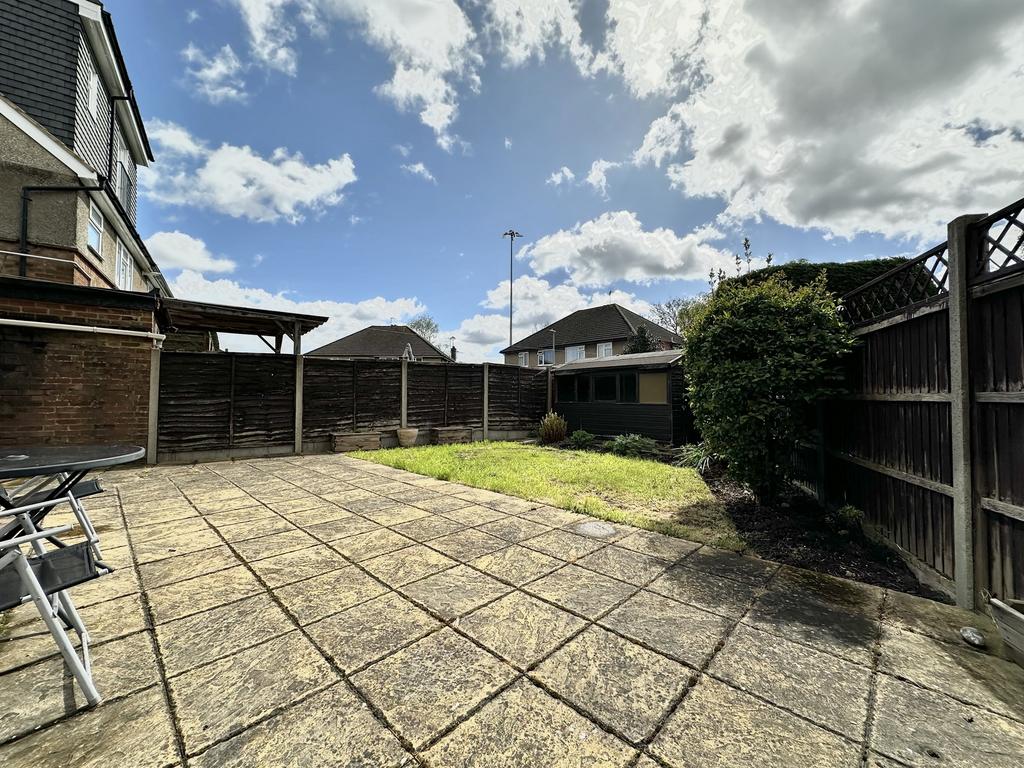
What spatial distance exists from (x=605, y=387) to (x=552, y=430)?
207 centimetres

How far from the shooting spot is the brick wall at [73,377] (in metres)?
5.90

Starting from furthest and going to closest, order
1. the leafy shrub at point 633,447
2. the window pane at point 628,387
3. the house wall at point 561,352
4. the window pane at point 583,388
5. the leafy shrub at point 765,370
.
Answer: the house wall at point 561,352, the window pane at point 583,388, the window pane at point 628,387, the leafy shrub at point 633,447, the leafy shrub at point 765,370

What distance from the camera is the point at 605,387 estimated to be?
1173 centimetres

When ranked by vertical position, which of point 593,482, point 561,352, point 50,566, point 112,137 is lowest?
point 593,482

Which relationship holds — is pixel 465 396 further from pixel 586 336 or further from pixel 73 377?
pixel 586 336

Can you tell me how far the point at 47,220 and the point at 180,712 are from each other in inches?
441

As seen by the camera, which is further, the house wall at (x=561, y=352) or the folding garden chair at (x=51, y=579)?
the house wall at (x=561, y=352)

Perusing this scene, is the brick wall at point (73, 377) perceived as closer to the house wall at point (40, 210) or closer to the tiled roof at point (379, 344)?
the house wall at point (40, 210)

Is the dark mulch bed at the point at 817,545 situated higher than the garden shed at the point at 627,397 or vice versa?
the garden shed at the point at 627,397

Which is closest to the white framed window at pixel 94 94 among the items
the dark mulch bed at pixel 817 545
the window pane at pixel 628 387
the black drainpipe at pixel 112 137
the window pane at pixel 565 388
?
the black drainpipe at pixel 112 137

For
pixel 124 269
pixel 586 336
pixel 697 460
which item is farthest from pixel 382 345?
pixel 697 460

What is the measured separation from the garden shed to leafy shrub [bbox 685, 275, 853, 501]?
Result: 4595 millimetres

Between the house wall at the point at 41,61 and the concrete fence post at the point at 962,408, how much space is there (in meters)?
14.4

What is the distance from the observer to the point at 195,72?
23.9ft
